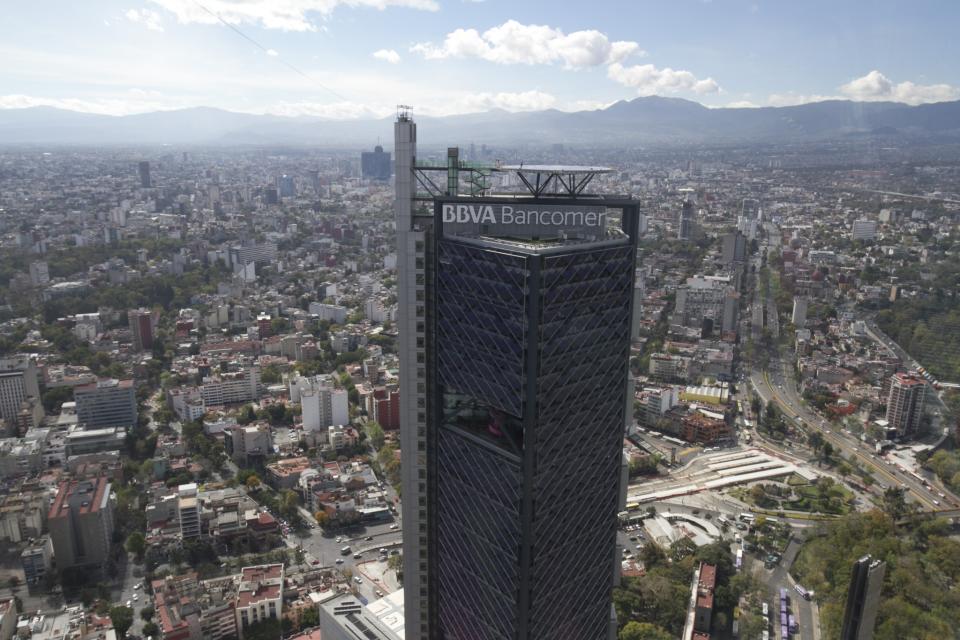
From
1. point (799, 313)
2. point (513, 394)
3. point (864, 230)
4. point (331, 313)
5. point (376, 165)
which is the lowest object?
point (331, 313)

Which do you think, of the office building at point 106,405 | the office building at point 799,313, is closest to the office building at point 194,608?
the office building at point 106,405

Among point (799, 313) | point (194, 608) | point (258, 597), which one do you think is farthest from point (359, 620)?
point (799, 313)

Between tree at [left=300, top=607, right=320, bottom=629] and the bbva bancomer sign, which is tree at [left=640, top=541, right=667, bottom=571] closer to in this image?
tree at [left=300, top=607, right=320, bottom=629]

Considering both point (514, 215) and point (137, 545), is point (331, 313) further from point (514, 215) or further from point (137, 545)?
point (514, 215)

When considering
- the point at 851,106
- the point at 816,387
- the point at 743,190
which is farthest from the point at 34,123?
the point at 816,387

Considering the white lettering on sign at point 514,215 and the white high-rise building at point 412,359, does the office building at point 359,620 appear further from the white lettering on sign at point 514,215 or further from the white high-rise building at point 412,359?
the white lettering on sign at point 514,215

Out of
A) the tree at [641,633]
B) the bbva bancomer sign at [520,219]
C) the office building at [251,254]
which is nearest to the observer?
the bbva bancomer sign at [520,219]

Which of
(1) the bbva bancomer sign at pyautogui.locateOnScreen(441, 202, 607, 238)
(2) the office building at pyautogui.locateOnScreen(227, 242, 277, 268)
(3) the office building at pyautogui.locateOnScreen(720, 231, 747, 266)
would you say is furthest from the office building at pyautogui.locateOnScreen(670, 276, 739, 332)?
(1) the bbva bancomer sign at pyautogui.locateOnScreen(441, 202, 607, 238)
